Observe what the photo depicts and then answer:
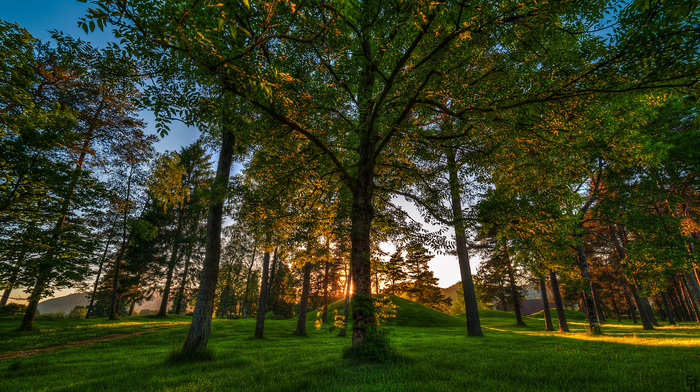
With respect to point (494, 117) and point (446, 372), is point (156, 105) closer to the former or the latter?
Answer: point (494, 117)

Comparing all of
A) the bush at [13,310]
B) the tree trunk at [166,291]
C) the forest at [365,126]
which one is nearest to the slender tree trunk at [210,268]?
the forest at [365,126]

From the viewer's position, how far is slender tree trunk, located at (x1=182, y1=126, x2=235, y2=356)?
6926 mm

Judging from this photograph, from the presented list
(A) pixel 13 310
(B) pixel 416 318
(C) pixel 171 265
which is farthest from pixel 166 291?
(B) pixel 416 318

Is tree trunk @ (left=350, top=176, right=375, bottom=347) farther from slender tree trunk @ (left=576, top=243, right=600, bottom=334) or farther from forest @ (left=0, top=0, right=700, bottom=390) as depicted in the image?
slender tree trunk @ (left=576, top=243, right=600, bottom=334)

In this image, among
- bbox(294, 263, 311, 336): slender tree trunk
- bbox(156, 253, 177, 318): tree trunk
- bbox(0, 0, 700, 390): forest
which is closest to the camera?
bbox(0, 0, 700, 390): forest

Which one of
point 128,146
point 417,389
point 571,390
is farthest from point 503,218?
point 128,146

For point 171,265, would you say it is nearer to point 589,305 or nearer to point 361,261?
point 361,261

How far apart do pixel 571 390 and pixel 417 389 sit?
7.35 feet

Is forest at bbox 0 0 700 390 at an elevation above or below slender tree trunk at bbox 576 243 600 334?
above

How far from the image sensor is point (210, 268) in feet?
25.1

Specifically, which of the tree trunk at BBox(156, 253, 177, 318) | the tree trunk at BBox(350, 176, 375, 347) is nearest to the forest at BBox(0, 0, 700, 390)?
the tree trunk at BBox(350, 176, 375, 347)

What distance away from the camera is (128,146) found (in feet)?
53.0

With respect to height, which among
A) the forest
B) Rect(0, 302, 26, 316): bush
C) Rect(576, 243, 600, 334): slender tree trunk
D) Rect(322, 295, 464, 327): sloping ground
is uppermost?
the forest

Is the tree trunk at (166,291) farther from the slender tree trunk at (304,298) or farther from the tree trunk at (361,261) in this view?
the tree trunk at (361,261)
